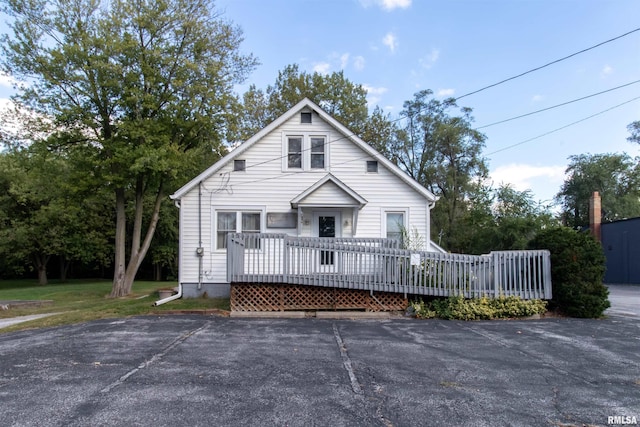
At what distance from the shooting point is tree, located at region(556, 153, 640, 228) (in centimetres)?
3472

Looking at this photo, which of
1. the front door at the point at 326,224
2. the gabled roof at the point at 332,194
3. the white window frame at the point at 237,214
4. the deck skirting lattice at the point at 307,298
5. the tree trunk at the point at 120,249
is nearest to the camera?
the deck skirting lattice at the point at 307,298

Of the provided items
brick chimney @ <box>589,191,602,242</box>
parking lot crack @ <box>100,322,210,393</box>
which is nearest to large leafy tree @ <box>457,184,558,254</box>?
brick chimney @ <box>589,191,602,242</box>

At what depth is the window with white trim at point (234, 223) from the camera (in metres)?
12.6

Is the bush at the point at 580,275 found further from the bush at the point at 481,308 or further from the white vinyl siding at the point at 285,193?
the white vinyl siding at the point at 285,193

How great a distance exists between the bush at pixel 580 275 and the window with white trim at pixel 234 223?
336 inches

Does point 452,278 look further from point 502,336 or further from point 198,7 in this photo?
point 198,7

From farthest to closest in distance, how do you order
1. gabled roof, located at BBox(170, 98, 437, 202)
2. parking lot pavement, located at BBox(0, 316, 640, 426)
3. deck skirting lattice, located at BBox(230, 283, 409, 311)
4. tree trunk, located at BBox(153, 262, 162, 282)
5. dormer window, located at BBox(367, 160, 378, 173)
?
1. tree trunk, located at BBox(153, 262, 162, 282)
2. dormer window, located at BBox(367, 160, 378, 173)
3. gabled roof, located at BBox(170, 98, 437, 202)
4. deck skirting lattice, located at BBox(230, 283, 409, 311)
5. parking lot pavement, located at BBox(0, 316, 640, 426)

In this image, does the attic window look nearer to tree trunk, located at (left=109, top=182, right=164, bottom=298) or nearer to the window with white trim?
the window with white trim

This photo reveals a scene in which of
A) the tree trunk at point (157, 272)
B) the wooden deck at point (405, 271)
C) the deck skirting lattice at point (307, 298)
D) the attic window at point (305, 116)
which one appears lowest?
the tree trunk at point (157, 272)

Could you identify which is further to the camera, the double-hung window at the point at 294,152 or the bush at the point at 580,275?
the double-hung window at the point at 294,152

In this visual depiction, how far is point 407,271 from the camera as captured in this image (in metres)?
10.0

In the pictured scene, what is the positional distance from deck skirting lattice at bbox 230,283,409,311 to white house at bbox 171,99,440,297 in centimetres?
273

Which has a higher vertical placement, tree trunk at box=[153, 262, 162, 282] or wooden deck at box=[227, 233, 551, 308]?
wooden deck at box=[227, 233, 551, 308]

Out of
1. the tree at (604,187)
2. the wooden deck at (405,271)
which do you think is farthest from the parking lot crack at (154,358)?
the tree at (604,187)
